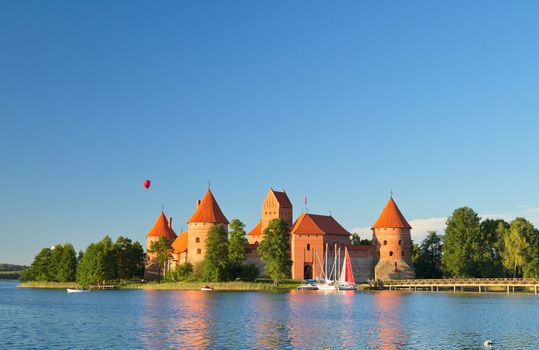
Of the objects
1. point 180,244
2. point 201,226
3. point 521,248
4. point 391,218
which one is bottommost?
point 521,248

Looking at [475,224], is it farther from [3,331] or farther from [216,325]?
[3,331]

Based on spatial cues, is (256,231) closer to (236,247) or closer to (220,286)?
(236,247)

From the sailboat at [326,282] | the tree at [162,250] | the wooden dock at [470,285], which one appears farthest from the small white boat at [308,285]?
the tree at [162,250]

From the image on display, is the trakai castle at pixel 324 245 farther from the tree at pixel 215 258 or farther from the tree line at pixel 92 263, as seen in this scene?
the tree at pixel 215 258

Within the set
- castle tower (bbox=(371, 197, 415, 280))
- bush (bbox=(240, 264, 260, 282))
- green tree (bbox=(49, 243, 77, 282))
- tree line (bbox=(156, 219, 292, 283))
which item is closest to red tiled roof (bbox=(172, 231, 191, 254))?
tree line (bbox=(156, 219, 292, 283))

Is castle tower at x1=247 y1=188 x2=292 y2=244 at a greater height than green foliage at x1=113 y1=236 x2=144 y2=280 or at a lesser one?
greater

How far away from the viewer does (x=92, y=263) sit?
81.8 meters

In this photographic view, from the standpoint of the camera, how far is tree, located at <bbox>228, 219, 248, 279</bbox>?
80562 millimetres

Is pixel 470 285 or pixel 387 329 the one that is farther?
pixel 470 285

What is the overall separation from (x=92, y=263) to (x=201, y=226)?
14749 millimetres

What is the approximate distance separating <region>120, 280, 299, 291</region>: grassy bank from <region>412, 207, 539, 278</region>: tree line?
19910 mm

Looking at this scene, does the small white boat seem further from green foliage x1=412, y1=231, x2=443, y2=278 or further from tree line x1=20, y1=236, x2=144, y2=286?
tree line x1=20, y1=236, x2=144, y2=286

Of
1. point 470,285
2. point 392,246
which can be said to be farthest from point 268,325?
point 392,246

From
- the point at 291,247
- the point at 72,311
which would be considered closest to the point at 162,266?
the point at 291,247
